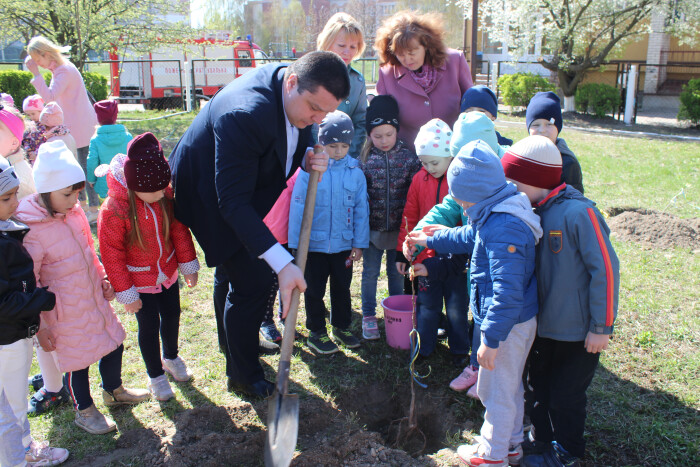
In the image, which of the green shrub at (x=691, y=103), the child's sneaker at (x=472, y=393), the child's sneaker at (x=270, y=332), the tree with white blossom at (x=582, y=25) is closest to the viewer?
the child's sneaker at (x=472, y=393)

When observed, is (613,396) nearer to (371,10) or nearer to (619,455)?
(619,455)

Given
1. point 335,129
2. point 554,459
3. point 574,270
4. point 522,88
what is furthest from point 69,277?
point 522,88

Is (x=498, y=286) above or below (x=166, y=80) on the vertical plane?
below

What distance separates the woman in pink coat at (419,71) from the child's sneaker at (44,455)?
2850 millimetres

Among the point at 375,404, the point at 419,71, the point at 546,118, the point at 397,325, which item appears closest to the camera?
the point at 375,404

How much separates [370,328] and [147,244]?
1667 millimetres

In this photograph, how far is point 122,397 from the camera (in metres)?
3.05

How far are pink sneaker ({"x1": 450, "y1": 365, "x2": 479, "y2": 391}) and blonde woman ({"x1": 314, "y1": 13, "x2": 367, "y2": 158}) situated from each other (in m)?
1.78

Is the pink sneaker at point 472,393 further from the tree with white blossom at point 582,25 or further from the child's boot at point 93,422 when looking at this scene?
the tree with white blossom at point 582,25

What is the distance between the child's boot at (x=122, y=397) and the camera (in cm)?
304

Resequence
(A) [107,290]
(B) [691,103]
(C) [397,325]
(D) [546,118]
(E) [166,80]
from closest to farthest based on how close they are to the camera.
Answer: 1. (A) [107,290]
2. (D) [546,118]
3. (C) [397,325]
4. (B) [691,103]
5. (E) [166,80]

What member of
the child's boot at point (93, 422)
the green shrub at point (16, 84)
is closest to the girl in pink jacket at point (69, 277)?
the child's boot at point (93, 422)

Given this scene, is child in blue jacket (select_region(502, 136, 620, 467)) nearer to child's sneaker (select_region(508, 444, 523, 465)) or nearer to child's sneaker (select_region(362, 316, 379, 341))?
child's sneaker (select_region(508, 444, 523, 465))

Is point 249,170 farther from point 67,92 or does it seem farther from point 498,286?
point 67,92
